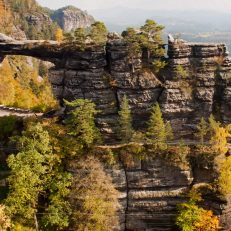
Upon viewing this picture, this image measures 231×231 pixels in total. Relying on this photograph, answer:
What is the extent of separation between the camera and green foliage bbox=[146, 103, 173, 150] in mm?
42219

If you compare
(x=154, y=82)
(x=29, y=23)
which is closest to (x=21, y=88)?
(x=154, y=82)

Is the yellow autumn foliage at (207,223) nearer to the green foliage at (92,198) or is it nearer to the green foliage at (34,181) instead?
the green foliage at (92,198)

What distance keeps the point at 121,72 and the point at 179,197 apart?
15213 millimetres

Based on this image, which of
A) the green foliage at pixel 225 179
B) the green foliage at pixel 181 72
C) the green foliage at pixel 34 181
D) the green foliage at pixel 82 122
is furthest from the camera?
the green foliage at pixel 181 72

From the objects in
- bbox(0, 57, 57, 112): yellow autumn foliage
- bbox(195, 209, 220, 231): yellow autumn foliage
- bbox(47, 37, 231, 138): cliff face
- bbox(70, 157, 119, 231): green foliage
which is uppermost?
bbox(47, 37, 231, 138): cliff face

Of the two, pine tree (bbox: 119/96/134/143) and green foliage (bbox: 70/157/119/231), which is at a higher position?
pine tree (bbox: 119/96/134/143)

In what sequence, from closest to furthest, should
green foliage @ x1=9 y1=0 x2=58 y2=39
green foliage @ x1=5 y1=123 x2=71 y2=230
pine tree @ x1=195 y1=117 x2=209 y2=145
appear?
1. green foliage @ x1=5 y1=123 x2=71 y2=230
2. pine tree @ x1=195 y1=117 x2=209 y2=145
3. green foliage @ x1=9 y1=0 x2=58 y2=39

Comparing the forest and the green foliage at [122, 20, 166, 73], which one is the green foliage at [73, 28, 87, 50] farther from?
the green foliage at [122, 20, 166, 73]

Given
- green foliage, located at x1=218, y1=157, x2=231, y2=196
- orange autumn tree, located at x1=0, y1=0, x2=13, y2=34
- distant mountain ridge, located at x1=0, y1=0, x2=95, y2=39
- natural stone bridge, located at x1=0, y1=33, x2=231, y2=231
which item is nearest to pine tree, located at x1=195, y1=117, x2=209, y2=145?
natural stone bridge, located at x1=0, y1=33, x2=231, y2=231

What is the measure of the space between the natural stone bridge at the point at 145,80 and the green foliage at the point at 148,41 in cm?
81

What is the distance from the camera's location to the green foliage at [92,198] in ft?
135

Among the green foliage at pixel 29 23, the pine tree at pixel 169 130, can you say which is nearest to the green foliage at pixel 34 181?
the pine tree at pixel 169 130

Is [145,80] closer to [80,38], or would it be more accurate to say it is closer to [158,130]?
[158,130]

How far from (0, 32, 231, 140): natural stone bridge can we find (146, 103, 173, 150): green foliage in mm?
1813
